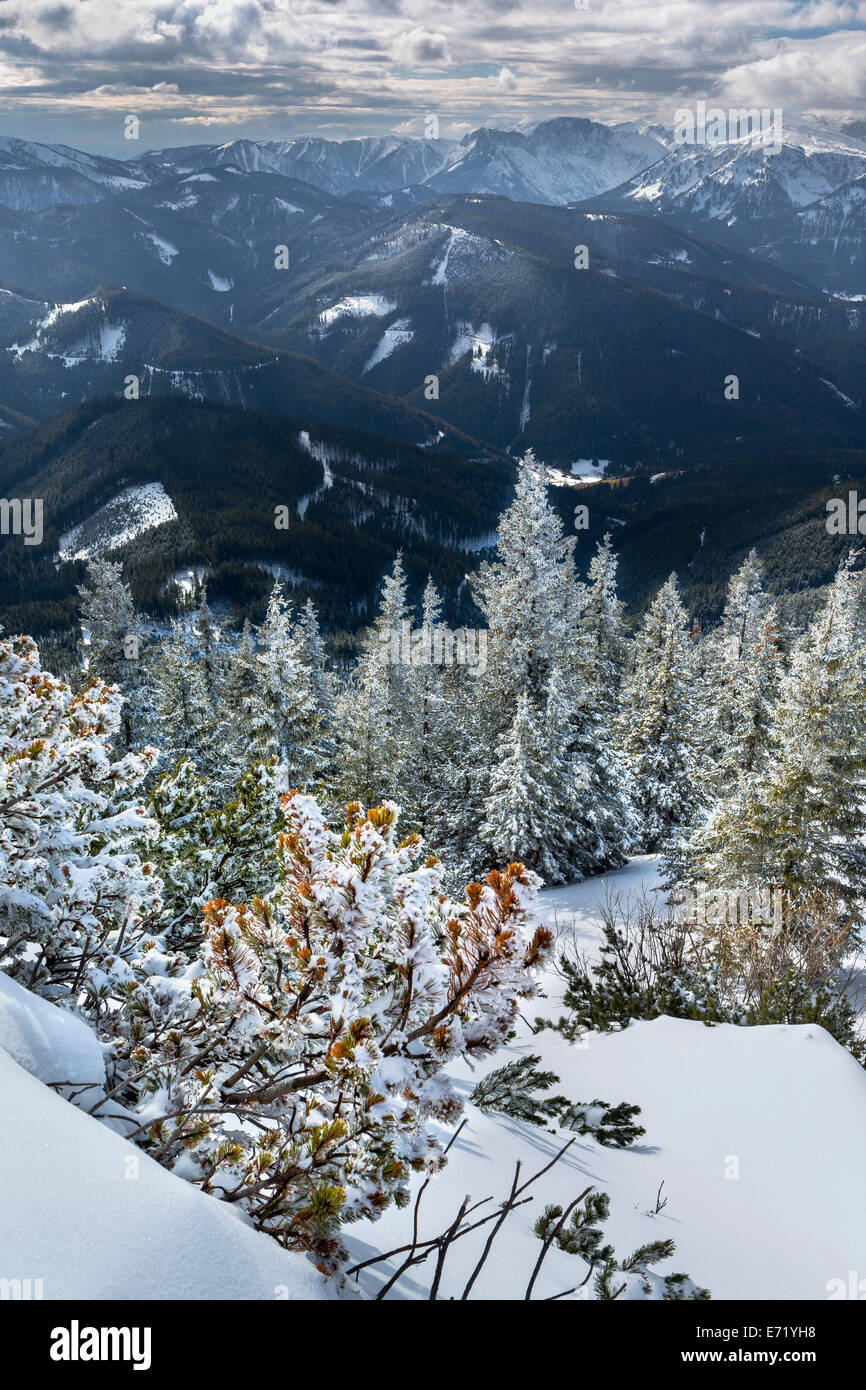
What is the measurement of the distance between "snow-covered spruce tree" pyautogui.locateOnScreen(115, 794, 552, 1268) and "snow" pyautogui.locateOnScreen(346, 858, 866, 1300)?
897mm

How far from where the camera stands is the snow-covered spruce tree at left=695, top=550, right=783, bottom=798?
2428 cm

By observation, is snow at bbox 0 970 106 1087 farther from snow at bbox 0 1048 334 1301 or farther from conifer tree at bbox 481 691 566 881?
conifer tree at bbox 481 691 566 881

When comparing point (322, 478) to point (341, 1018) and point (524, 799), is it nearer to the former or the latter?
point (524, 799)

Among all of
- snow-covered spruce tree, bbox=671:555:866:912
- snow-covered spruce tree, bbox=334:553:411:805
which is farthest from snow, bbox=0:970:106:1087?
snow-covered spruce tree, bbox=334:553:411:805

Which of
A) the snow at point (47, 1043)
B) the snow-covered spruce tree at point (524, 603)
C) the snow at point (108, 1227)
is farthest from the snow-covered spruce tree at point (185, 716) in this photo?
the snow at point (108, 1227)

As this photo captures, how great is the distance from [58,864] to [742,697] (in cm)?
2458

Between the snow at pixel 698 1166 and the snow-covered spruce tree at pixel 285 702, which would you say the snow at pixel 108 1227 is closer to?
the snow at pixel 698 1166

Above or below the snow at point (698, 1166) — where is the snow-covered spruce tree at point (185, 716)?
below

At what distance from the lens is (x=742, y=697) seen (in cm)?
2548

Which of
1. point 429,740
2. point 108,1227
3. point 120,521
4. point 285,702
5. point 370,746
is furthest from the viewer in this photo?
point 120,521

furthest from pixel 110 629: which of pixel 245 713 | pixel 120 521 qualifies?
pixel 120 521

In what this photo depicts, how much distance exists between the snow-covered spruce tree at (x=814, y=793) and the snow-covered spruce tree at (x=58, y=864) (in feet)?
46.5

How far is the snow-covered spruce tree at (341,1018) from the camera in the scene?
2.60m
